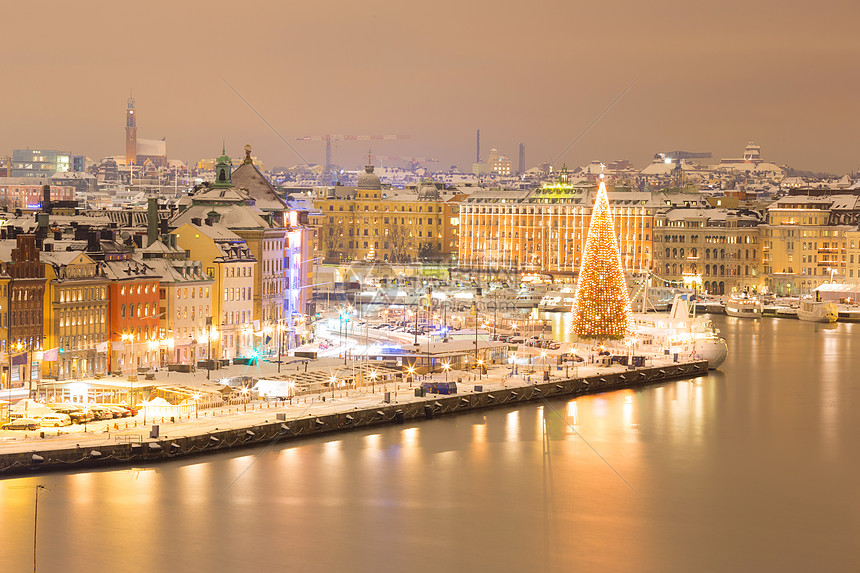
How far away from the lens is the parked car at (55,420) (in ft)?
129

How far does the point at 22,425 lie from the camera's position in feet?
128

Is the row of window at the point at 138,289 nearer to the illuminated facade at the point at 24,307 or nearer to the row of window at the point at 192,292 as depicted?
the row of window at the point at 192,292

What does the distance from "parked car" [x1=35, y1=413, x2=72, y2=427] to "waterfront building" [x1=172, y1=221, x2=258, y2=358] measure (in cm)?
1502

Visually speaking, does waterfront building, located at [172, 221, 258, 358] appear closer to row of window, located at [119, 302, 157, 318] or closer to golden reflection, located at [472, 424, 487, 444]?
row of window, located at [119, 302, 157, 318]

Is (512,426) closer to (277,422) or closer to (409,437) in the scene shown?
(409,437)

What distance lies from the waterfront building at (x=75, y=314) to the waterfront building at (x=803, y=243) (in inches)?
2371

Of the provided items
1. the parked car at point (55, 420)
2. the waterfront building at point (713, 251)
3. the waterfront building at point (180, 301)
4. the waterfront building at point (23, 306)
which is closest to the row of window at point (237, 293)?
the waterfront building at point (180, 301)

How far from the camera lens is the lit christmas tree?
187 feet

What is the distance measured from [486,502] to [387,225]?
87981 mm

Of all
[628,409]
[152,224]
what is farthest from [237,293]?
[628,409]

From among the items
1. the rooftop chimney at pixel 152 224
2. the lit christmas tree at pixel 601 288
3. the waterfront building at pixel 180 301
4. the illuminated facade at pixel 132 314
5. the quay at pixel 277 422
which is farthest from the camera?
the lit christmas tree at pixel 601 288

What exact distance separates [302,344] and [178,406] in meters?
17.5

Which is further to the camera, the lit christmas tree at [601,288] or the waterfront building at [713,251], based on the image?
the waterfront building at [713,251]

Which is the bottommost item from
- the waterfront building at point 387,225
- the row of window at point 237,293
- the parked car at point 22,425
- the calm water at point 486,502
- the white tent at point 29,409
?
the calm water at point 486,502
